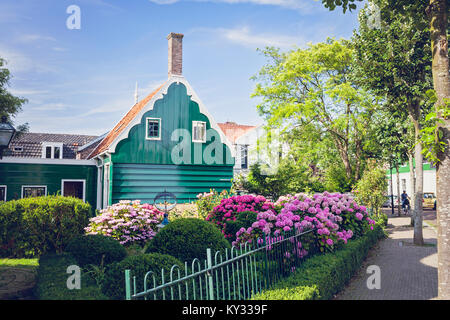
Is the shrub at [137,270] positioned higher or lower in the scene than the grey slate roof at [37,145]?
lower

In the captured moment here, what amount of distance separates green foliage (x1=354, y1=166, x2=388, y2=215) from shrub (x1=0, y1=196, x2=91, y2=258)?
1558 centimetres

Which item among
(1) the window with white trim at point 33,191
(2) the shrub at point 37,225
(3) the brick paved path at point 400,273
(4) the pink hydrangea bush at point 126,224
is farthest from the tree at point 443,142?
(1) the window with white trim at point 33,191

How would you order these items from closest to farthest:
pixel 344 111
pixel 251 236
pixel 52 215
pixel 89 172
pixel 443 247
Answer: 1. pixel 443 247
2. pixel 251 236
3. pixel 52 215
4. pixel 89 172
5. pixel 344 111

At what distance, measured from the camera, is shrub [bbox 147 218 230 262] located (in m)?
7.25

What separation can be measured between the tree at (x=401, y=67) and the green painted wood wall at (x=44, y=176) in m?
14.6

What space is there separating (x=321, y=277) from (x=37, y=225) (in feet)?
27.8

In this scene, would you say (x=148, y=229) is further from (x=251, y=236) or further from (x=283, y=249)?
(x=283, y=249)

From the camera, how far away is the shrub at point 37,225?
10.6 metres

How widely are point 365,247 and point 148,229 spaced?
7.21 m

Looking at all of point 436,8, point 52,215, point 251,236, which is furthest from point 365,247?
point 52,215

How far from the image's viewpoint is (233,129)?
34875mm

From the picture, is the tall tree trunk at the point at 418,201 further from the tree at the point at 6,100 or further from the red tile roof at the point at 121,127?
the tree at the point at 6,100

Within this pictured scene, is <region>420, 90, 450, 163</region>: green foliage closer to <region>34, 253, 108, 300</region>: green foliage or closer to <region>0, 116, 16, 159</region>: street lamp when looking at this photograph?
<region>34, 253, 108, 300</region>: green foliage

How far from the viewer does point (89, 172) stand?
18.9 metres
